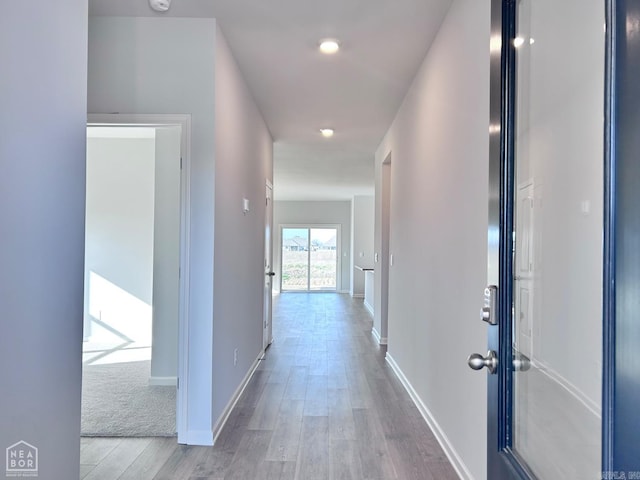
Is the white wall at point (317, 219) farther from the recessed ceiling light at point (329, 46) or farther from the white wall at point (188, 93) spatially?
the white wall at point (188, 93)

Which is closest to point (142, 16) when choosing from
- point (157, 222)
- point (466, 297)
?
point (157, 222)

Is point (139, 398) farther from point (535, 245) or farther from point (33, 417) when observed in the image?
point (535, 245)

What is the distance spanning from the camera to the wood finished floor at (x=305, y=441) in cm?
220

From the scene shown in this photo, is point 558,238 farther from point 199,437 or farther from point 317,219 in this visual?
point 317,219

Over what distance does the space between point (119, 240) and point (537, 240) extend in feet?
16.6

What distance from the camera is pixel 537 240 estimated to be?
3.58 ft

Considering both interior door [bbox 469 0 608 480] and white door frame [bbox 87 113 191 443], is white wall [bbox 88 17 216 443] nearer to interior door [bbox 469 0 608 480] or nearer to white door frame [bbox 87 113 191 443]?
white door frame [bbox 87 113 191 443]

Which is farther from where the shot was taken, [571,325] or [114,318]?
[114,318]

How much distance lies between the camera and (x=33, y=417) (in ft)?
3.55

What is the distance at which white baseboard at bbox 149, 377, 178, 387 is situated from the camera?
3596mm

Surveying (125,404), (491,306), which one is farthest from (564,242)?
(125,404)

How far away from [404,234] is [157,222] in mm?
2261

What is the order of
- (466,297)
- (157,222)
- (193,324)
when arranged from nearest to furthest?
(466,297) < (193,324) < (157,222)

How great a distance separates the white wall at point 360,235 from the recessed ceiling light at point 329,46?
7.92 m
